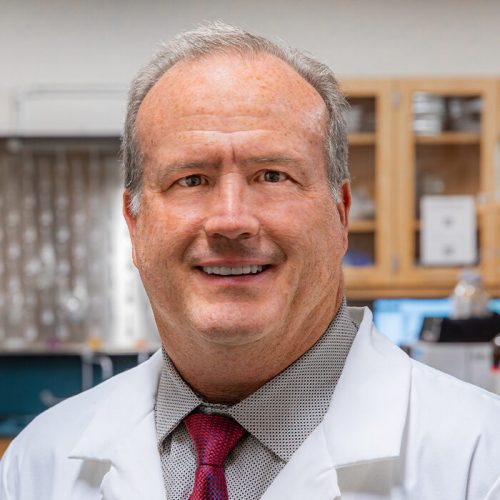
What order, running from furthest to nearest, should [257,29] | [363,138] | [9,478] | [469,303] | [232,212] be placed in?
[257,29]
[363,138]
[469,303]
[9,478]
[232,212]

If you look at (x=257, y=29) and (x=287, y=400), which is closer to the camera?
(x=287, y=400)

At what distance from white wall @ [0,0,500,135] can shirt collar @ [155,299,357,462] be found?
3.13 meters

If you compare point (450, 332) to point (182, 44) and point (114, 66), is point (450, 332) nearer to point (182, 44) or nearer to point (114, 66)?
point (182, 44)

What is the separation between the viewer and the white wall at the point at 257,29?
4.04 metres

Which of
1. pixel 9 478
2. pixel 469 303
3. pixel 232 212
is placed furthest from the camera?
pixel 469 303

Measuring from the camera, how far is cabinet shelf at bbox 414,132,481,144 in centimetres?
384

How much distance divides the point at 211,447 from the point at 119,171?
9.90ft

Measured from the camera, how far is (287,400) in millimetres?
1024

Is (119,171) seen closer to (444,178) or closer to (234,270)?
(444,178)

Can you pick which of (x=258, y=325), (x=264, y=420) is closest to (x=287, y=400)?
(x=264, y=420)

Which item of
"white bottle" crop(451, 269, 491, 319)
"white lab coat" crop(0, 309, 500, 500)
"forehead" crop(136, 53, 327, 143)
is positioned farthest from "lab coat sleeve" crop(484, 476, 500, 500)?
"white bottle" crop(451, 269, 491, 319)

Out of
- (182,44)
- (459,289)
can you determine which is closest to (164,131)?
(182,44)

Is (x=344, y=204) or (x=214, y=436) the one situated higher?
(x=344, y=204)

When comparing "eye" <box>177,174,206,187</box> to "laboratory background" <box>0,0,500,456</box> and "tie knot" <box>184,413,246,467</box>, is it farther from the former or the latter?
"laboratory background" <box>0,0,500,456</box>
